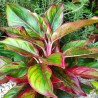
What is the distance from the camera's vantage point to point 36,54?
143 cm

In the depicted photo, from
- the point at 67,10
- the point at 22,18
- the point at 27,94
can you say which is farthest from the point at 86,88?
the point at 67,10

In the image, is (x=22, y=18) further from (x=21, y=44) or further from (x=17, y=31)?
(x=21, y=44)

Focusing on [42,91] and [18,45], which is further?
[18,45]

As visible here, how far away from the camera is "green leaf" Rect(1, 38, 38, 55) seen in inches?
54.3

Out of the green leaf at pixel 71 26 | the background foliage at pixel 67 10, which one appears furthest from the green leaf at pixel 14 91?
the background foliage at pixel 67 10

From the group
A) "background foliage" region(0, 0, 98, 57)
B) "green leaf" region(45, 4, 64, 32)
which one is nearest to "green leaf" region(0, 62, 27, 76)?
"green leaf" region(45, 4, 64, 32)

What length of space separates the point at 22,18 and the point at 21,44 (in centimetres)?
23

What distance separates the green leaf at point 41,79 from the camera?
1.23m

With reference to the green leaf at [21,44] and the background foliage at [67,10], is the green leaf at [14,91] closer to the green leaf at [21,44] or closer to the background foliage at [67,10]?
the green leaf at [21,44]

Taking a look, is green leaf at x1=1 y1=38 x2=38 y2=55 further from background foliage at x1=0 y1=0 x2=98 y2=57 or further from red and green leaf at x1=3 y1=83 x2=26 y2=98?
background foliage at x1=0 y1=0 x2=98 y2=57

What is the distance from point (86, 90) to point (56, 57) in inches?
13.4

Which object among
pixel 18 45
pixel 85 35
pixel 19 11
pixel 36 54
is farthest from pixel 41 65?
pixel 85 35

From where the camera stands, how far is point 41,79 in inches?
50.9

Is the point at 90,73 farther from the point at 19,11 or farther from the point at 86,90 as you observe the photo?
the point at 19,11
